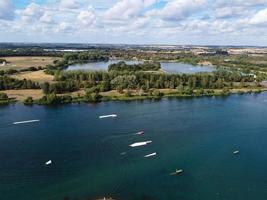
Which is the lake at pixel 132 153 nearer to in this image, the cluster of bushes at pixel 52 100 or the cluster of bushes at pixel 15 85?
the cluster of bushes at pixel 52 100

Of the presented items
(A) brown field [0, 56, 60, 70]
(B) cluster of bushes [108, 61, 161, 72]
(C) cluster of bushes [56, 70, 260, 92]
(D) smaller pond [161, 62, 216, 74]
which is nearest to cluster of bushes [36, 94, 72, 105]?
(C) cluster of bushes [56, 70, 260, 92]

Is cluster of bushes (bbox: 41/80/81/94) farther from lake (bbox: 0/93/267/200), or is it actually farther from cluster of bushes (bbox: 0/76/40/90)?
lake (bbox: 0/93/267/200)

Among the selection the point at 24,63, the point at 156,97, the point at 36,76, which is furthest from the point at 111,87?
the point at 24,63

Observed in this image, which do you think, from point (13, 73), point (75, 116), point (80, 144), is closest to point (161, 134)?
point (80, 144)

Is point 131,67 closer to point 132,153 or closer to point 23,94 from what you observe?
point 23,94

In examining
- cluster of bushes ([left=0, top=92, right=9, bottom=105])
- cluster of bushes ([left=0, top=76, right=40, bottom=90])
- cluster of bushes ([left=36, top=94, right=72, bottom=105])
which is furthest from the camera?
cluster of bushes ([left=0, top=76, right=40, bottom=90])

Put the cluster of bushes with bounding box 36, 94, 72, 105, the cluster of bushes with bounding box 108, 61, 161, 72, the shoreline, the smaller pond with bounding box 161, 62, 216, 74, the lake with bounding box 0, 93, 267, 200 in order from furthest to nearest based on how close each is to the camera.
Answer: the smaller pond with bounding box 161, 62, 216, 74
the cluster of bushes with bounding box 108, 61, 161, 72
the shoreline
the cluster of bushes with bounding box 36, 94, 72, 105
the lake with bounding box 0, 93, 267, 200
